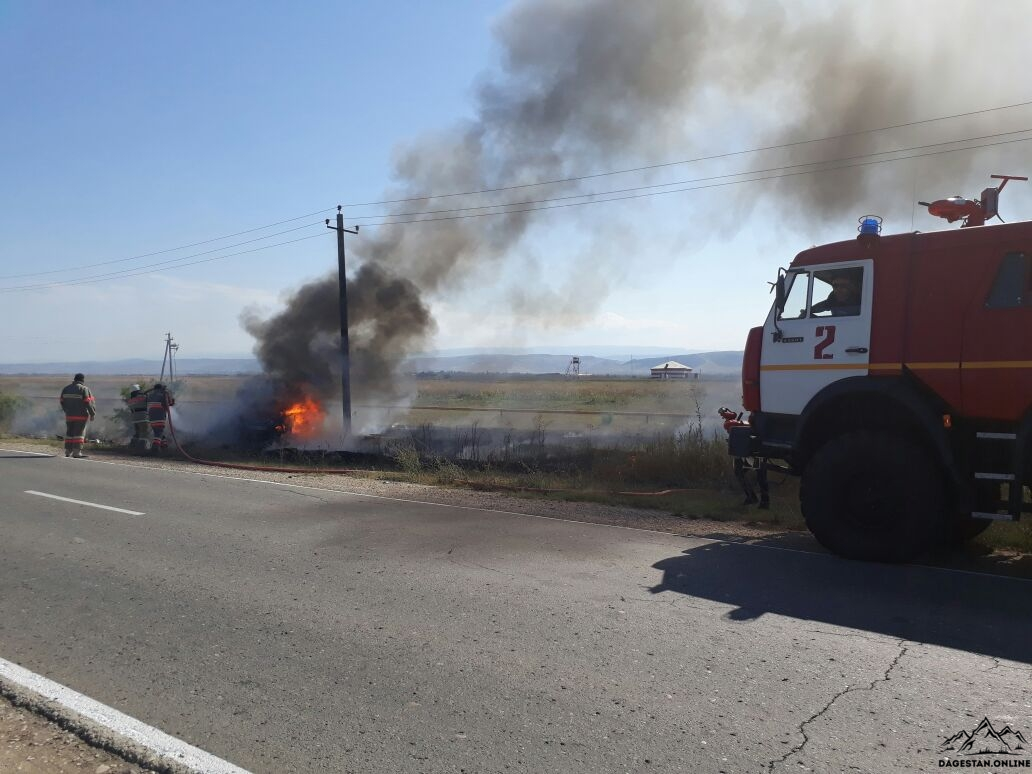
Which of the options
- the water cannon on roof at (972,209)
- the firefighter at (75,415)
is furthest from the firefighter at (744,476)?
the firefighter at (75,415)

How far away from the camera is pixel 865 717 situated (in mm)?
3486

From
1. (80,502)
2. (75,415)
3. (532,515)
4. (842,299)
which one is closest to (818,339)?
(842,299)

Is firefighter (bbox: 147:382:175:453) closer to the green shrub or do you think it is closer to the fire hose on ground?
the fire hose on ground

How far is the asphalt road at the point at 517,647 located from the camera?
329 cm

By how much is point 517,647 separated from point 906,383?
3964 mm

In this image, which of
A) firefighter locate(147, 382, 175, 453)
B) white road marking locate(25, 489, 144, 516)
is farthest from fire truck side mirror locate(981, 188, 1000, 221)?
firefighter locate(147, 382, 175, 453)

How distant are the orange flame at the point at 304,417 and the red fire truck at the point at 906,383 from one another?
639 inches

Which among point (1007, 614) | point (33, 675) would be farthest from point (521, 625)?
point (1007, 614)

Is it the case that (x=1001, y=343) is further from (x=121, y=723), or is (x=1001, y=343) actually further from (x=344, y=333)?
(x=344, y=333)

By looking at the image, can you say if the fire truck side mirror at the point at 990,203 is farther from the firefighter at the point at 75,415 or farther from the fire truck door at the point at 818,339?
the firefighter at the point at 75,415

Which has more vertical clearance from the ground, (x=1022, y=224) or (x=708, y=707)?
(x=1022, y=224)

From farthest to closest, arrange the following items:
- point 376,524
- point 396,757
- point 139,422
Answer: point 139,422, point 376,524, point 396,757

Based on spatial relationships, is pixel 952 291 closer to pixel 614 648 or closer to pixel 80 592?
pixel 614 648

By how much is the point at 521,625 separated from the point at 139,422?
14.6m
